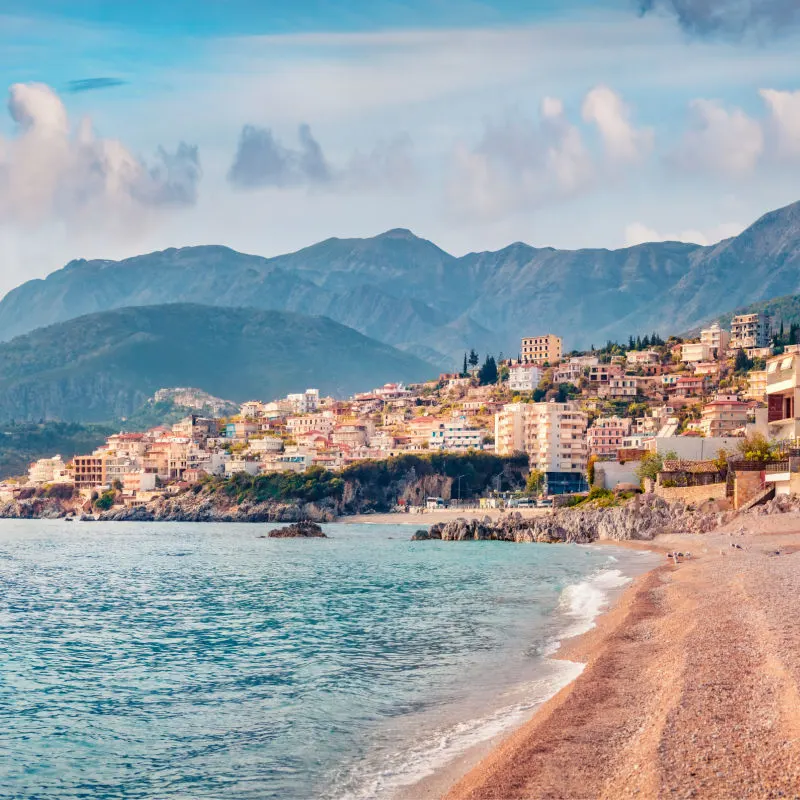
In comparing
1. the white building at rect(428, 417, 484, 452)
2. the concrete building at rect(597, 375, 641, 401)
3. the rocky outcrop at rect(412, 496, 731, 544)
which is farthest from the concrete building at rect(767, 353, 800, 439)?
the concrete building at rect(597, 375, 641, 401)

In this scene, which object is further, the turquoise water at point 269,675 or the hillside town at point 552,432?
the hillside town at point 552,432

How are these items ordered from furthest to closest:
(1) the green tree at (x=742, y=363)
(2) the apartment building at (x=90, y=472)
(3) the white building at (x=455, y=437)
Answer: (2) the apartment building at (x=90, y=472) < (1) the green tree at (x=742, y=363) < (3) the white building at (x=455, y=437)

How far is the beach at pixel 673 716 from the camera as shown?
12258 mm

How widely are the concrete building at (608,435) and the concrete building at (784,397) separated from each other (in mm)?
74001

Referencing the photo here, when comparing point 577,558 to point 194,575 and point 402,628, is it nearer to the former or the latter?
point 194,575

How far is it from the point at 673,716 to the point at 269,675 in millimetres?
11075

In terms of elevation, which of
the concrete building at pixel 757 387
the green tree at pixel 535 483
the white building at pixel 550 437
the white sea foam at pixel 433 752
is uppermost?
the concrete building at pixel 757 387

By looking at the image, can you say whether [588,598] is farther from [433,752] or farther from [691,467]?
[691,467]

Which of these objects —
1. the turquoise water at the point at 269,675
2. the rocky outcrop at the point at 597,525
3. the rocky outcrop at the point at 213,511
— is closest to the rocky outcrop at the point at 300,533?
the rocky outcrop at the point at 597,525

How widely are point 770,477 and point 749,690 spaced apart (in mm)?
51326

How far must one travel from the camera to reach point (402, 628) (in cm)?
3125

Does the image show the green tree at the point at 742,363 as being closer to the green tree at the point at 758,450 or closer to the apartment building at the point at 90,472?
A: the green tree at the point at 758,450

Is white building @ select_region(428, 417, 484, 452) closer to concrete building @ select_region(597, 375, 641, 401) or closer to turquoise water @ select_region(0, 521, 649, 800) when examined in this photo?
concrete building @ select_region(597, 375, 641, 401)

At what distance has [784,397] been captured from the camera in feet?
245
